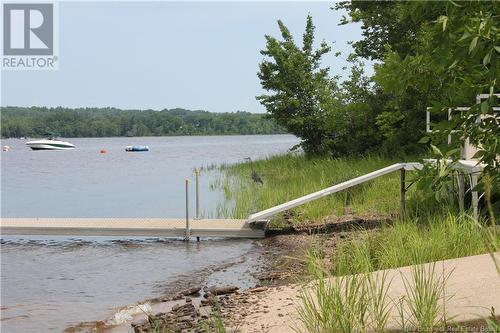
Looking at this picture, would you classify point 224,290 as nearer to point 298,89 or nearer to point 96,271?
point 96,271

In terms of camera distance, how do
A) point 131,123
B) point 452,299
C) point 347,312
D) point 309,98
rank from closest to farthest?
point 347,312 → point 452,299 → point 309,98 → point 131,123

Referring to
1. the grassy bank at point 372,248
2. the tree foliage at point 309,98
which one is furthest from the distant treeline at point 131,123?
the grassy bank at point 372,248

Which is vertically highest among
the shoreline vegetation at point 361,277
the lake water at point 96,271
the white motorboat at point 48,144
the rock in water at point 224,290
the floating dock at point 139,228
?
the white motorboat at point 48,144

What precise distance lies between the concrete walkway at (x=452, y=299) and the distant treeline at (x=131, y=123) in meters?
101

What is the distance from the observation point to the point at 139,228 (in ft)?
45.3

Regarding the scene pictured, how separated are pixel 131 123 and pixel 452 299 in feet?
418

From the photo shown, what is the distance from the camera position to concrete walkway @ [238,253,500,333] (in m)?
4.84

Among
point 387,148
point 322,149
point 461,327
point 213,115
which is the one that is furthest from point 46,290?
point 213,115

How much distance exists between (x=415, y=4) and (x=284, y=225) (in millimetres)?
10830

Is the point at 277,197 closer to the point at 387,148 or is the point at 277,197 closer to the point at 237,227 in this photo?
the point at 237,227

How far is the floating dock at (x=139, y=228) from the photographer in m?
13.6

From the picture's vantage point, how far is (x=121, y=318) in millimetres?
7832

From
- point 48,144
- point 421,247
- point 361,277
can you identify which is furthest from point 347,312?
point 48,144

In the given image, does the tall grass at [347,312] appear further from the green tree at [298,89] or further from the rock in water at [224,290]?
the green tree at [298,89]
